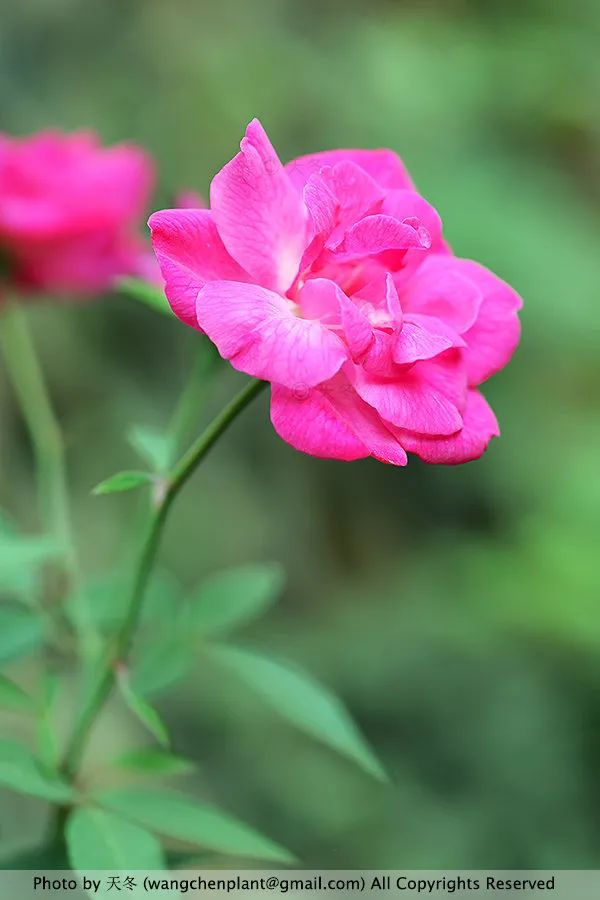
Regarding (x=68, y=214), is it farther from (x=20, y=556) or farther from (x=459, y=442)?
(x=459, y=442)

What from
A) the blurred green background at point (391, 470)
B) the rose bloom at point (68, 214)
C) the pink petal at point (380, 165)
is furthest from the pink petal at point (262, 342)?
the blurred green background at point (391, 470)

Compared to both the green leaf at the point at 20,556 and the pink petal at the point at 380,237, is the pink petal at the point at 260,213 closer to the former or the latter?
the pink petal at the point at 380,237

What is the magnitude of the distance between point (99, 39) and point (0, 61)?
22 cm

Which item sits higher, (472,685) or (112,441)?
(112,441)

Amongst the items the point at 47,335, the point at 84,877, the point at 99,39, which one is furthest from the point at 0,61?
the point at 84,877

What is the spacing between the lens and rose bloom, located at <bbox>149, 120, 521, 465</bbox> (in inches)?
17.7

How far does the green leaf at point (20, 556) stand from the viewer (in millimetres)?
588

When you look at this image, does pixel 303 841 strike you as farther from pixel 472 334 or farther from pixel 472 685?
pixel 472 334

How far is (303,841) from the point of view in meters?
1.47

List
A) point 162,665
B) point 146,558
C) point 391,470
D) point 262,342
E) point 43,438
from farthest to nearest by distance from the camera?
point 391,470 → point 43,438 → point 162,665 → point 146,558 → point 262,342

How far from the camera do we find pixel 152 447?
1.98 ft

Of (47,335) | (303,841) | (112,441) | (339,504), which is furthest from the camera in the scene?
(339,504)

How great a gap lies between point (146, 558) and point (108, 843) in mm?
151

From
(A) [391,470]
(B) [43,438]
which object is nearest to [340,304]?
(B) [43,438]
